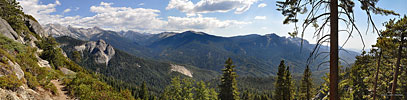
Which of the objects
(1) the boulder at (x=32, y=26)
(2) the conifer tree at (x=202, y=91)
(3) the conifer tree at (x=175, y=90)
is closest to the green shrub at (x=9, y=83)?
(3) the conifer tree at (x=175, y=90)

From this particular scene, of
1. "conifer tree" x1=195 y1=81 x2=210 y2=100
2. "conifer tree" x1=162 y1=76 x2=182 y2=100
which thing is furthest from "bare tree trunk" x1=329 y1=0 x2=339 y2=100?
"conifer tree" x1=195 y1=81 x2=210 y2=100

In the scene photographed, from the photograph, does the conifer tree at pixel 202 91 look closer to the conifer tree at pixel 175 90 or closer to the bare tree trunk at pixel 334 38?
the conifer tree at pixel 175 90

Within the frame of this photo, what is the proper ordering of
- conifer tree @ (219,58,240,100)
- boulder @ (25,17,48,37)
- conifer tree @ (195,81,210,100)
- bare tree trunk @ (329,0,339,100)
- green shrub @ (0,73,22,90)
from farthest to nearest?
boulder @ (25,17,48,37) < conifer tree @ (219,58,240,100) < conifer tree @ (195,81,210,100) < green shrub @ (0,73,22,90) < bare tree trunk @ (329,0,339,100)

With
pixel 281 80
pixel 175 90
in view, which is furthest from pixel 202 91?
pixel 281 80

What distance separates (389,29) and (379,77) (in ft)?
19.2

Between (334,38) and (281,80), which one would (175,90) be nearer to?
(281,80)

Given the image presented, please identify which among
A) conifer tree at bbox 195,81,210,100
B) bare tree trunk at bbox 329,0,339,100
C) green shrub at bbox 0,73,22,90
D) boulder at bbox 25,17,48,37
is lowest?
conifer tree at bbox 195,81,210,100

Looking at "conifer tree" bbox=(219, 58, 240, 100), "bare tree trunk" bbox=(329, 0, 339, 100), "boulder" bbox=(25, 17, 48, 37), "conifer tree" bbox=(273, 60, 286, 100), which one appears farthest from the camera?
"boulder" bbox=(25, 17, 48, 37)

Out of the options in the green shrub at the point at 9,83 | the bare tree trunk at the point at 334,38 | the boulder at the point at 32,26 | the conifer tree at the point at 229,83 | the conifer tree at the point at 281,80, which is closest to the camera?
the bare tree trunk at the point at 334,38

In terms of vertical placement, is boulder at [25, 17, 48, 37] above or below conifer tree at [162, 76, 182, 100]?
above

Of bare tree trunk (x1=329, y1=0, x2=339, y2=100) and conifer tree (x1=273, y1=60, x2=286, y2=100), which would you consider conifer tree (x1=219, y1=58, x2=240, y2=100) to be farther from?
bare tree trunk (x1=329, y1=0, x2=339, y2=100)

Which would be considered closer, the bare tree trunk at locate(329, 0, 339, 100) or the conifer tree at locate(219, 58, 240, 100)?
the bare tree trunk at locate(329, 0, 339, 100)

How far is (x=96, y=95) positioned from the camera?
17734 mm

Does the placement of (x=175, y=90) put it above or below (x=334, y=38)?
below
